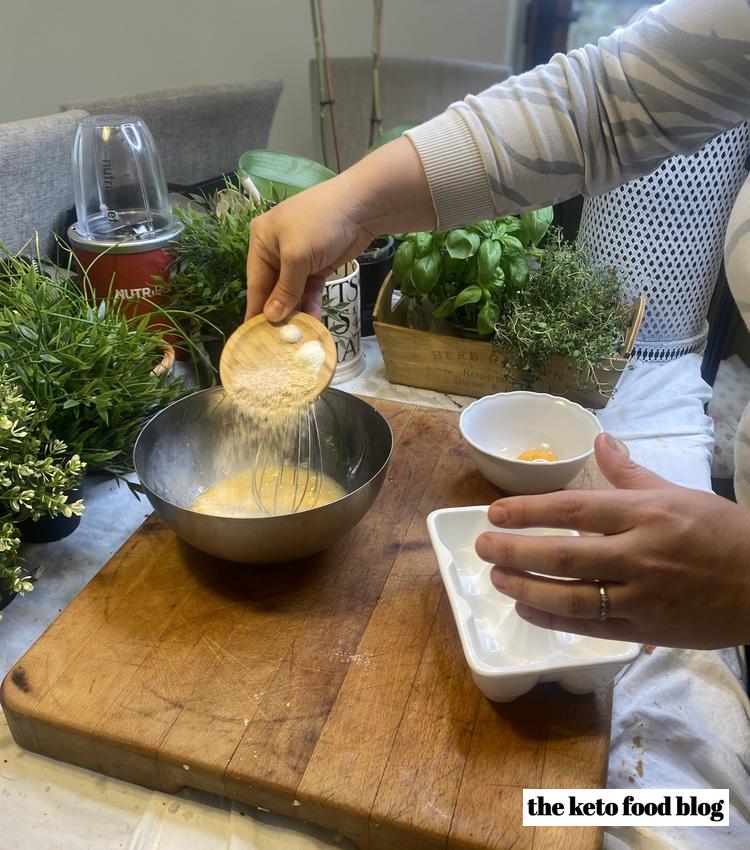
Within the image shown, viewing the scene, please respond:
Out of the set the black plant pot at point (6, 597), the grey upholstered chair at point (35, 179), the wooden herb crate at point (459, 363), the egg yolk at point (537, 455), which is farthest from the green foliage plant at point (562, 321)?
the grey upholstered chair at point (35, 179)

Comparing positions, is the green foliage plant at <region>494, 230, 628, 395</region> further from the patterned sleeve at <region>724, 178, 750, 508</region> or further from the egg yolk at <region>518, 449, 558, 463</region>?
the patterned sleeve at <region>724, 178, 750, 508</region>

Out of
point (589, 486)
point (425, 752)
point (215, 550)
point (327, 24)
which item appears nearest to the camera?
point (425, 752)

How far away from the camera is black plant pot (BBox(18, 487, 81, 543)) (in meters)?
0.71

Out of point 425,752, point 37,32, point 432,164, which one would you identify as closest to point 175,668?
point 425,752

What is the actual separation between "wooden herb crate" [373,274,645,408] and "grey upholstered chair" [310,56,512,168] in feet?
3.16

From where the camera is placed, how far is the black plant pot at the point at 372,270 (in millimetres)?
1075

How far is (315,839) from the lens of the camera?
0.53 metres

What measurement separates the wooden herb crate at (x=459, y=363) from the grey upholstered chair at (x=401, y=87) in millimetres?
964

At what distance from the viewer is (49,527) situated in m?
0.73

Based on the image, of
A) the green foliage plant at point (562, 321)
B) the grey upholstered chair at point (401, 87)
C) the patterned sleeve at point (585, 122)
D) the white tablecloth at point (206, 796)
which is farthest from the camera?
the grey upholstered chair at point (401, 87)

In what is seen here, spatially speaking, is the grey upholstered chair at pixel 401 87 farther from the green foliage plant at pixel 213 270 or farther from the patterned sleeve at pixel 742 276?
the patterned sleeve at pixel 742 276

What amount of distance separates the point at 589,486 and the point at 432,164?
40 cm

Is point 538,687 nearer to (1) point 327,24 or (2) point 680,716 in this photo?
(2) point 680,716

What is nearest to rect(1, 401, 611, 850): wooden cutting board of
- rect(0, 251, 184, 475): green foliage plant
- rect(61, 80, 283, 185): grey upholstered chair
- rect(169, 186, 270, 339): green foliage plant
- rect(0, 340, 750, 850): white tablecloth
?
rect(0, 340, 750, 850): white tablecloth
